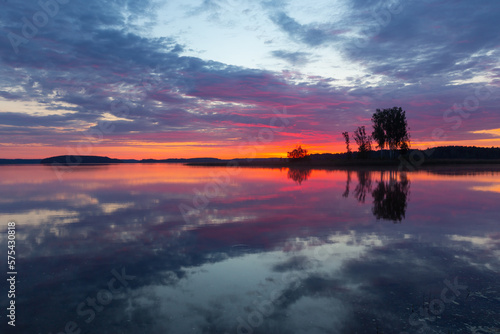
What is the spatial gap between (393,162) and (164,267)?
11220 centimetres

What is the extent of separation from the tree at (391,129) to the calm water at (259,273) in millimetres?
93763

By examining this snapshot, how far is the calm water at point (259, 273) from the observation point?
651 centimetres

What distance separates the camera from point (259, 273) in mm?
9117

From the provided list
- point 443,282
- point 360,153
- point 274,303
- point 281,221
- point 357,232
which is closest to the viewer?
point 274,303

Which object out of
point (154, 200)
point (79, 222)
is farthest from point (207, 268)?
point (154, 200)

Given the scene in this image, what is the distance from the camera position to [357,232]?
1374 centimetres

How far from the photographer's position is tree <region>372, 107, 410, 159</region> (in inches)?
4031

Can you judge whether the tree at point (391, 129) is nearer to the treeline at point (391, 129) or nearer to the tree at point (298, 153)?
the treeline at point (391, 129)

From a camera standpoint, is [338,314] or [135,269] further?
[135,269]

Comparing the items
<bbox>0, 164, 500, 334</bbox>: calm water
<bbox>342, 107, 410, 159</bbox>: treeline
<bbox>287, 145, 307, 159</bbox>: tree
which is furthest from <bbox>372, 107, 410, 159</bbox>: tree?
<bbox>0, 164, 500, 334</bbox>: calm water

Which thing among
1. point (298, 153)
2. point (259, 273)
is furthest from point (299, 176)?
point (298, 153)

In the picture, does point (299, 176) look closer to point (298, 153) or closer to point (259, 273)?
point (259, 273)

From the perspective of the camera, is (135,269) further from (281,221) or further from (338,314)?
(281,221)

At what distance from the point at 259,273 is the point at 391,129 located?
108 metres
